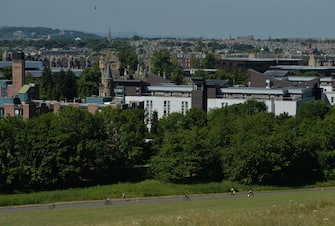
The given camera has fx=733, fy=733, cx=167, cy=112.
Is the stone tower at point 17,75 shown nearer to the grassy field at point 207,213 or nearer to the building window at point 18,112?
the building window at point 18,112

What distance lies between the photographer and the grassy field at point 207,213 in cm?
2062

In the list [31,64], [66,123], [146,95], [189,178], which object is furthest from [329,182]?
[31,64]

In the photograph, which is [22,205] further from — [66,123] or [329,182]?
[329,182]

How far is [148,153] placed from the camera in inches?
2057

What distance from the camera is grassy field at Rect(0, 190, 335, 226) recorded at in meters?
20.6

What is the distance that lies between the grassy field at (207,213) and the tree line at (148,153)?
14.5ft

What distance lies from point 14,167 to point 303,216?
86.0ft

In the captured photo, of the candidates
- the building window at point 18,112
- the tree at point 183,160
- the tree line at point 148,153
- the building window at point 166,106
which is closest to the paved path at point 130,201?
the tree line at point 148,153

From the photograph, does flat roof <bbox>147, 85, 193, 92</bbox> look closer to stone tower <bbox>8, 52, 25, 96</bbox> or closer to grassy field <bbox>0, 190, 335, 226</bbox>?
stone tower <bbox>8, 52, 25, 96</bbox>

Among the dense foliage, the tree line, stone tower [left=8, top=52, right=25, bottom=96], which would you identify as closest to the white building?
stone tower [left=8, top=52, right=25, bottom=96]

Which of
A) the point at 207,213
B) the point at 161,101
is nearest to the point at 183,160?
the point at 207,213

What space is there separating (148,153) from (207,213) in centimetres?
2881

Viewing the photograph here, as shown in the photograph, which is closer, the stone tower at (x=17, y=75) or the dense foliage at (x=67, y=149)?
the dense foliage at (x=67, y=149)

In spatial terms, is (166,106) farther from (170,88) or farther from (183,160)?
(183,160)
